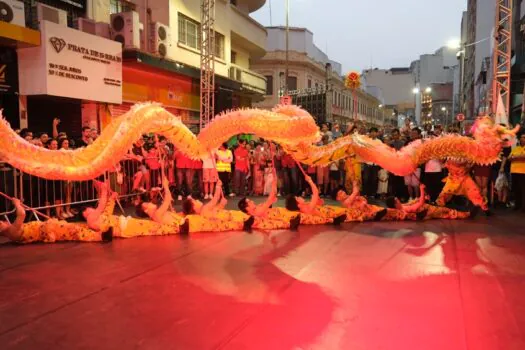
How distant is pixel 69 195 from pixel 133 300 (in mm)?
4446

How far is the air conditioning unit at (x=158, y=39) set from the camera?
505 inches

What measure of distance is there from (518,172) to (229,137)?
567 centimetres

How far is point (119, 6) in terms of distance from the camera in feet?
42.2

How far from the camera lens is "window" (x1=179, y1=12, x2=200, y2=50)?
49.4 ft

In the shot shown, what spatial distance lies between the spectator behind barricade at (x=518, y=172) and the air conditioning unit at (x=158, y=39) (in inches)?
365

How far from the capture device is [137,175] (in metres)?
8.74

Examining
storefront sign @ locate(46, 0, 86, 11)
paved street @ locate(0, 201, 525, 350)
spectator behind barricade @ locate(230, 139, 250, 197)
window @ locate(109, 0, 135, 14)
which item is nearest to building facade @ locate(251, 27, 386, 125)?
window @ locate(109, 0, 135, 14)

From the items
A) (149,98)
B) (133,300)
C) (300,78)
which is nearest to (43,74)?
(149,98)

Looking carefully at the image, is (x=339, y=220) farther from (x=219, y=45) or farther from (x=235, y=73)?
(x=235, y=73)

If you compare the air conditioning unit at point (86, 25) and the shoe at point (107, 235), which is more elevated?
the air conditioning unit at point (86, 25)

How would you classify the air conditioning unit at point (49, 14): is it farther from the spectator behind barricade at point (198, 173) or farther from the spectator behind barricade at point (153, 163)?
the spectator behind barricade at point (198, 173)

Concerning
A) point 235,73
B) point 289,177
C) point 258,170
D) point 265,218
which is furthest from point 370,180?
point 235,73

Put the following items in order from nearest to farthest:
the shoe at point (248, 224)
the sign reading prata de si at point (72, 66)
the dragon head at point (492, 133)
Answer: the dragon head at point (492, 133) < the shoe at point (248, 224) < the sign reading prata de si at point (72, 66)

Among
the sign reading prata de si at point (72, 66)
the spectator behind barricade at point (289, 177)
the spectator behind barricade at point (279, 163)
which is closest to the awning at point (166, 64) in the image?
the sign reading prata de si at point (72, 66)
